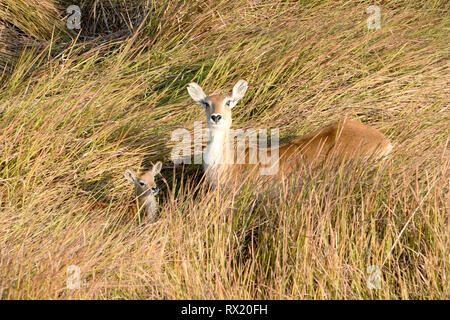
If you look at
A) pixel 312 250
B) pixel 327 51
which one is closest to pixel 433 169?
pixel 312 250

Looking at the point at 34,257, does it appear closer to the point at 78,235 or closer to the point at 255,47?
the point at 78,235

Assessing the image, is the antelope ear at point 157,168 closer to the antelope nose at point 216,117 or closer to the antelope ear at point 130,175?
the antelope ear at point 130,175

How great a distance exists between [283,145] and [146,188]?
3.79ft

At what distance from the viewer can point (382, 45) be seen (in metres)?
6.99

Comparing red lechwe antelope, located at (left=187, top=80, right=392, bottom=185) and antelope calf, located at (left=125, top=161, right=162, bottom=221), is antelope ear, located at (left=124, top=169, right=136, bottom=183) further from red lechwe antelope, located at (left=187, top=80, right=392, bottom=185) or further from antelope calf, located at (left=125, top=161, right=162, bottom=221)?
red lechwe antelope, located at (left=187, top=80, right=392, bottom=185)

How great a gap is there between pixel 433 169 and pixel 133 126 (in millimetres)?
2544

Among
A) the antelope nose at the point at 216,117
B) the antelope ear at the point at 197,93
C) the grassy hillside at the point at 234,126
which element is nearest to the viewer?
the grassy hillside at the point at 234,126

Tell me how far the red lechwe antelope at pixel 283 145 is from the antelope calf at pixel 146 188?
43 cm

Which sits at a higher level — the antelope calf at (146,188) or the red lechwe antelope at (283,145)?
the red lechwe antelope at (283,145)

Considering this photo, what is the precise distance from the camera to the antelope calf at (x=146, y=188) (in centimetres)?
572

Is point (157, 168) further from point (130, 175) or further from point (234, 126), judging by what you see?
point (234, 126)

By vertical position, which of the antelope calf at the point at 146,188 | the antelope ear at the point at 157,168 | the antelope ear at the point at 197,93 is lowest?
the antelope calf at the point at 146,188

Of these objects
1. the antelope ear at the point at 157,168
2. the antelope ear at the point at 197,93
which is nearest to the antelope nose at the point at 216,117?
the antelope ear at the point at 197,93

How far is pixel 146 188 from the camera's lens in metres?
5.70
